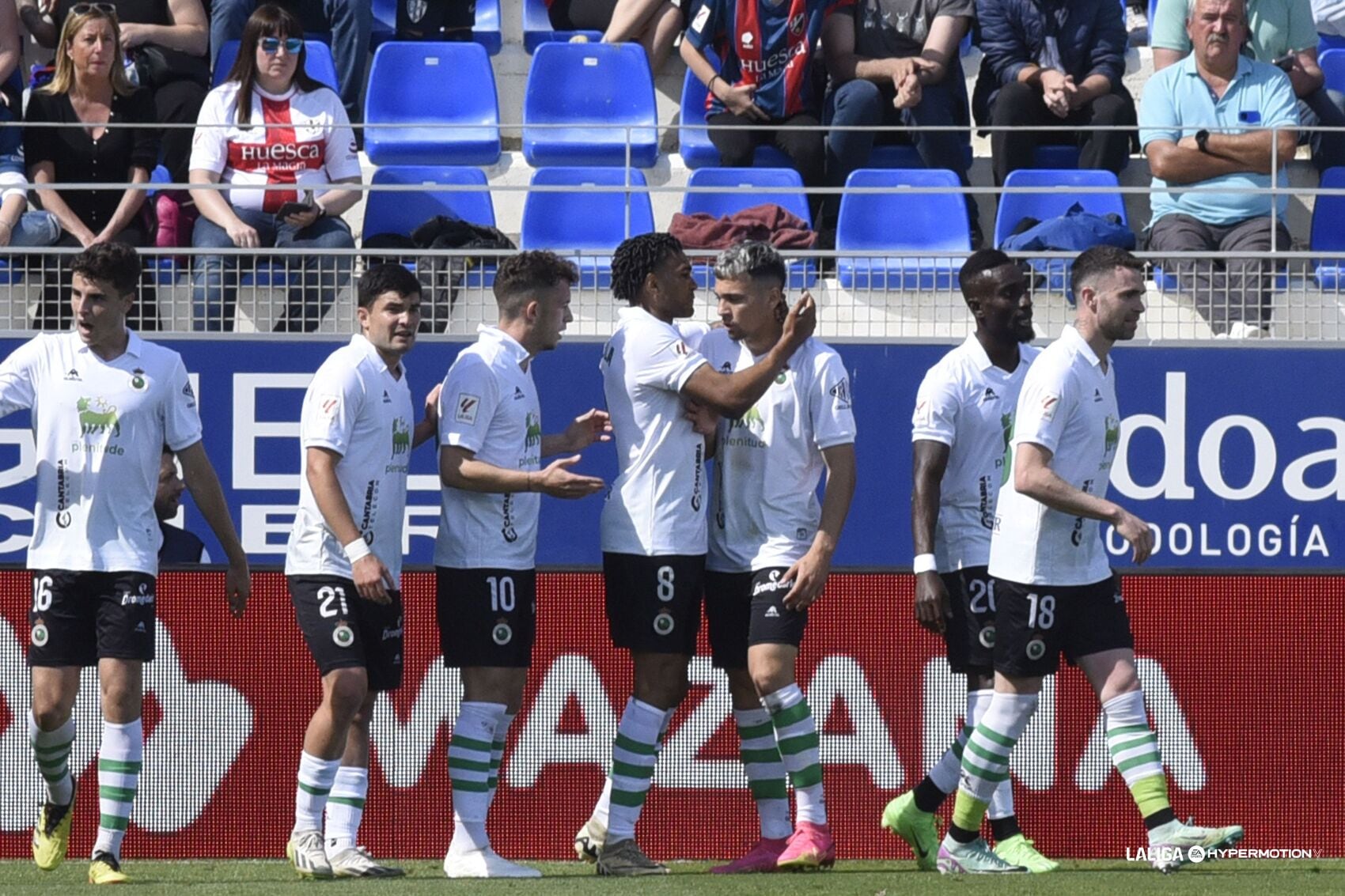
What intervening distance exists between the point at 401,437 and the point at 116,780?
4.87 feet

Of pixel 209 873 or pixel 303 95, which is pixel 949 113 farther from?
pixel 209 873

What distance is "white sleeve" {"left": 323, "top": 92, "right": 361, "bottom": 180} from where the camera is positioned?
9820 millimetres

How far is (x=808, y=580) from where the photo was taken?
650 centimetres

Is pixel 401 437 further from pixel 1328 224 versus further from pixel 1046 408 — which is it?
pixel 1328 224

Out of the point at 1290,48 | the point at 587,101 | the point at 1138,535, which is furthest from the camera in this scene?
the point at 587,101

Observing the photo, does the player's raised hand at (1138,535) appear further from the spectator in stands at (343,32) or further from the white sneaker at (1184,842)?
the spectator in stands at (343,32)

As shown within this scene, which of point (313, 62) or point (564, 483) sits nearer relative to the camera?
point (564, 483)

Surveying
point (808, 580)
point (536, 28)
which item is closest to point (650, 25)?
point (536, 28)

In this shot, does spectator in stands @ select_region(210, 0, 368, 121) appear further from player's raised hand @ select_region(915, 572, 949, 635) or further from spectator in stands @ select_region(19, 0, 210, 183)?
player's raised hand @ select_region(915, 572, 949, 635)

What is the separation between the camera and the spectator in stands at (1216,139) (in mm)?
9688

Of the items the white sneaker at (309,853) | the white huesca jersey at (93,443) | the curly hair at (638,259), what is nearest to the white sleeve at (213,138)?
the white huesca jersey at (93,443)

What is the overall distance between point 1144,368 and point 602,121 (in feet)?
13.2

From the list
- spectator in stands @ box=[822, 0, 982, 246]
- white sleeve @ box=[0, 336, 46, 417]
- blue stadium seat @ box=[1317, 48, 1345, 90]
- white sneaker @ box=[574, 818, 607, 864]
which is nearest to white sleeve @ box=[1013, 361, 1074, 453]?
white sneaker @ box=[574, 818, 607, 864]

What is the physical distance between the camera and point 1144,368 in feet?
28.1
